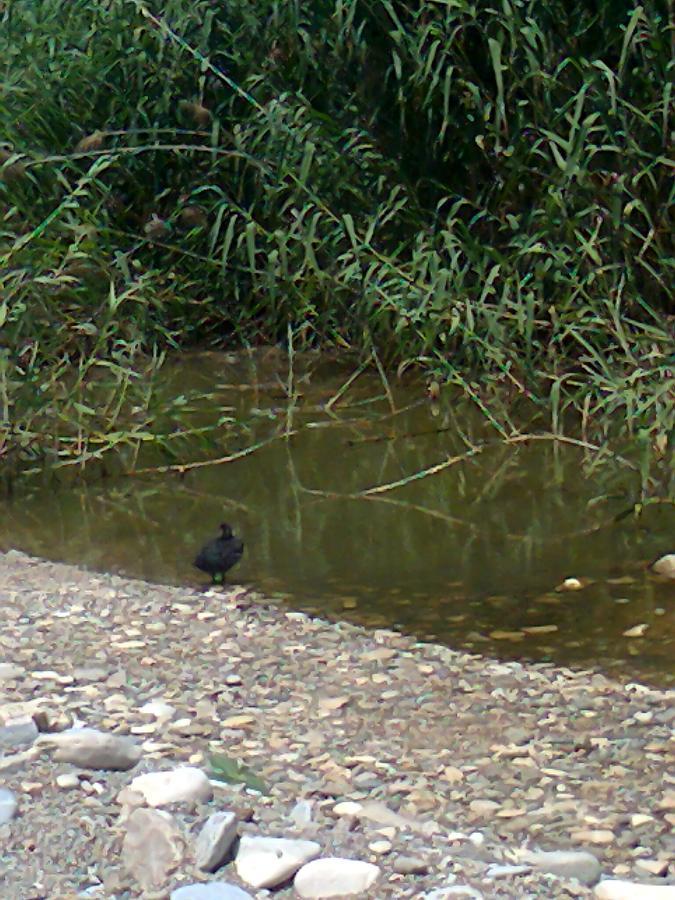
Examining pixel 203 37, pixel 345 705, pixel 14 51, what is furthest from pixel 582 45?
pixel 345 705

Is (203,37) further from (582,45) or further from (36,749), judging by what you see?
(36,749)

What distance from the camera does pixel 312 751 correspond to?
306cm

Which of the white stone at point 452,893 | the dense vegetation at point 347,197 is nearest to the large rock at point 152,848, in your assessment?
the white stone at point 452,893

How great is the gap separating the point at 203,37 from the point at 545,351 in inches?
75.1

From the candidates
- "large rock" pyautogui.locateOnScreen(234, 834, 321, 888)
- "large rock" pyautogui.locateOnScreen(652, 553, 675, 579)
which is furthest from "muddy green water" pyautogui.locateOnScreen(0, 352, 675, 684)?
"large rock" pyautogui.locateOnScreen(234, 834, 321, 888)

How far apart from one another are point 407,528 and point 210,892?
8.30ft

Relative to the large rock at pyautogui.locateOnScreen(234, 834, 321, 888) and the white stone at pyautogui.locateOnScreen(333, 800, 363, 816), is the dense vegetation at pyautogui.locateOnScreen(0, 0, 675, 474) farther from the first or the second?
the large rock at pyautogui.locateOnScreen(234, 834, 321, 888)

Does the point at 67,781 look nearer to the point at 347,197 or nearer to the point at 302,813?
the point at 302,813

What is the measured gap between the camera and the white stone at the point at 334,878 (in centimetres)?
237

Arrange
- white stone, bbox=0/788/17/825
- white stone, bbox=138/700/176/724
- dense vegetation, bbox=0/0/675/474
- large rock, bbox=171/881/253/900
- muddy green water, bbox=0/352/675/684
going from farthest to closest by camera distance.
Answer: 1. dense vegetation, bbox=0/0/675/474
2. muddy green water, bbox=0/352/675/684
3. white stone, bbox=138/700/176/724
4. white stone, bbox=0/788/17/825
5. large rock, bbox=171/881/253/900

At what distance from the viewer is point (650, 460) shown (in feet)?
16.2

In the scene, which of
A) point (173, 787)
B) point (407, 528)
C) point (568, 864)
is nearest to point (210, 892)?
point (173, 787)

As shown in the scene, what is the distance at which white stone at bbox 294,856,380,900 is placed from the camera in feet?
7.77

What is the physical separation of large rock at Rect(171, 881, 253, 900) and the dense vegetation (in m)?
2.71
